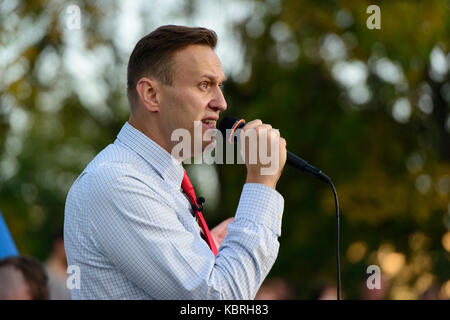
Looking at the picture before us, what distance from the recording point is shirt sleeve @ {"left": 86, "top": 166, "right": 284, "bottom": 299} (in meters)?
1.98

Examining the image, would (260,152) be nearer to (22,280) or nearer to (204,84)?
(204,84)

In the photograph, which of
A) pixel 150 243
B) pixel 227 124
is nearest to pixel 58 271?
pixel 227 124

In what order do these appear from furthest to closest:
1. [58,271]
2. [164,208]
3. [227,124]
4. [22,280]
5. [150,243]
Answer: [58,271]
[22,280]
[227,124]
[164,208]
[150,243]

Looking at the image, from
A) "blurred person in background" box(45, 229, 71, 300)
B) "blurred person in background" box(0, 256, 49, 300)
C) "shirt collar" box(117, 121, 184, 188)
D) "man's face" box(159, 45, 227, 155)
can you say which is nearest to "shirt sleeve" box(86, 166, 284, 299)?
"shirt collar" box(117, 121, 184, 188)

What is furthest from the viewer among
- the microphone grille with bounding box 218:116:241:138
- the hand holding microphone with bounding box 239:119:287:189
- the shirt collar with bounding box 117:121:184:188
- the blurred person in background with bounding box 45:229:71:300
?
the blurred person in background with bounding box 45:229:71:300

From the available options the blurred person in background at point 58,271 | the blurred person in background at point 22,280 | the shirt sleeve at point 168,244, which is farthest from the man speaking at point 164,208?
the blurred person in background at point 58,271

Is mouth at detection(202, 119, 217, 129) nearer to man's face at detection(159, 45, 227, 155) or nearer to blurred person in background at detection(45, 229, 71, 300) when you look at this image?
man's face at detection(159, 45, 227, 155)

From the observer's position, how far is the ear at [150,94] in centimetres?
238

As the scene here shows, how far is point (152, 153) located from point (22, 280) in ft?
7.80

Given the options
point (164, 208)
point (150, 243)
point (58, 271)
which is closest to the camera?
point (150, 243)

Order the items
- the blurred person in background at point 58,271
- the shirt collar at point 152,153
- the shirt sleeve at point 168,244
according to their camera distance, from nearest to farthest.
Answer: the shirt sleeve at point 168,244
the shirt collar at point 152,153
the blurred person in background at point 58,271

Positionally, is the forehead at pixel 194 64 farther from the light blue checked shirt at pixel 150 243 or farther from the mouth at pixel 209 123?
the light blue checked shirt at pixel 150 243

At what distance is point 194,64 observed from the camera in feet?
7.73

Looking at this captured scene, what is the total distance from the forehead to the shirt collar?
0.24 m
